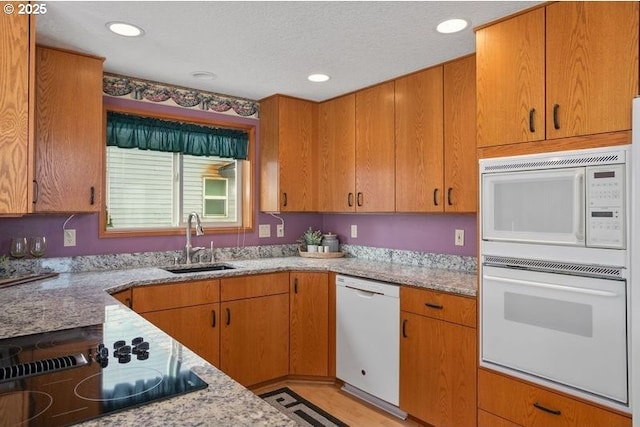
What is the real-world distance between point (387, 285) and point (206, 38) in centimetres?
185

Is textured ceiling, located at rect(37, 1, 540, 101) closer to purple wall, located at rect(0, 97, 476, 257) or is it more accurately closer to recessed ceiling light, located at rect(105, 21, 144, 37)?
recessed ceiling light, located at rect(105, 21, 144, 37)

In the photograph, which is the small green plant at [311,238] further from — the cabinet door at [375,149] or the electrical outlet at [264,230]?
the cabinet door at [375,149]

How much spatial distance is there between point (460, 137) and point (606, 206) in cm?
105

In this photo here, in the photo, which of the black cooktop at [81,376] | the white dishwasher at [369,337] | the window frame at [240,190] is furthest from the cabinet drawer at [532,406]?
the window frame at [240,190]

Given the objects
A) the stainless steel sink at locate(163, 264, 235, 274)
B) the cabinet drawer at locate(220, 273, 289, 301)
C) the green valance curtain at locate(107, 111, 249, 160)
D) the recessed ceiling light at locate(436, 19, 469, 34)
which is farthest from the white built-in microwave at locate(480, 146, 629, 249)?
the green valance curtain at locate(107, 111, 249, 160)

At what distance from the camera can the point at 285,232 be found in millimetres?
3900

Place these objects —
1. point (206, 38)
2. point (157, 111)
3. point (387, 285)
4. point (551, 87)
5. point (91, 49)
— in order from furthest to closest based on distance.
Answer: point (157, 111), point (387, 285), point (91, 49), point (206, 38), point (551, 87)

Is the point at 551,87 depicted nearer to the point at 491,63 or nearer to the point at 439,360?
the point at 491,63

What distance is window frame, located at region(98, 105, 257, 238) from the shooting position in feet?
9.88

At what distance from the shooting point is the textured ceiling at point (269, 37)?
6.45 feet

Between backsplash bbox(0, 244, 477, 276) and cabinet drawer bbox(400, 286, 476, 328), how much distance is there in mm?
561

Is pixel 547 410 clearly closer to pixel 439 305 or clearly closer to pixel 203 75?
pixel 439 305

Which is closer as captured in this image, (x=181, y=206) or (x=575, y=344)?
(x=575, y=344)

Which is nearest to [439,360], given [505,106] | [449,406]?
[449,406]
